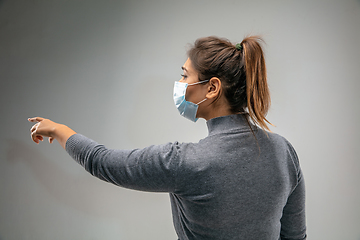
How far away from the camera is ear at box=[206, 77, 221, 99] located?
70 cm

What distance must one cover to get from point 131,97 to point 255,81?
79 cm

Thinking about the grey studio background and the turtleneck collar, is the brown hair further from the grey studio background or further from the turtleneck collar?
the grey studio background

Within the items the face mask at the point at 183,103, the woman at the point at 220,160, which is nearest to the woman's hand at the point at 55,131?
the woman at the point at 220,160

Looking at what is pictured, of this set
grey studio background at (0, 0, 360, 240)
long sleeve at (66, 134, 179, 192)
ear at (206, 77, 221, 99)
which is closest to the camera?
long sleeve at (66, 134, 179, 192)

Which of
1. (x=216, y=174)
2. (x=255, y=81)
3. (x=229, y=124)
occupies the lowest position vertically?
(x=216, y=174)

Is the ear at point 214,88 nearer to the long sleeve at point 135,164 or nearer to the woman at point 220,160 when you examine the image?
the woman at point 220,160

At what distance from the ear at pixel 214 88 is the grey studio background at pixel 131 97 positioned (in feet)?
2.00

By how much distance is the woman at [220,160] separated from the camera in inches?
23.7

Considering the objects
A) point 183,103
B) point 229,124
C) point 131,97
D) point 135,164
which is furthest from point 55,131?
point 131,97

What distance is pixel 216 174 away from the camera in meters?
0.60

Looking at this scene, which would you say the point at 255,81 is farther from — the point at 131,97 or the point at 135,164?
the point at 131,97

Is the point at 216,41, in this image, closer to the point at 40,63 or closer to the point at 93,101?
the point at 93,101

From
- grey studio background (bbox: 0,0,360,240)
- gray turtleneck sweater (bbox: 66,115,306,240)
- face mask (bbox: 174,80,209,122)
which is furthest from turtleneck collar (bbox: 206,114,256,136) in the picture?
grey studio background (bbox: 0,0,360,240)

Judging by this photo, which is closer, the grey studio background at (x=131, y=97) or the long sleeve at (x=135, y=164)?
the long sleeve at (x=135, y=164)
